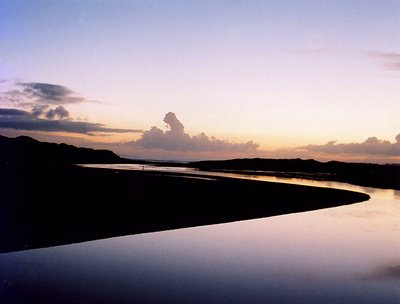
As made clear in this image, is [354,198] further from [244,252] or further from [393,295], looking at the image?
[393,295]

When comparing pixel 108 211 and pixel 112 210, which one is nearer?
pixel 108 211

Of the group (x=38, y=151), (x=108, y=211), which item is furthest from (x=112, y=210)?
(x=38, y=151)

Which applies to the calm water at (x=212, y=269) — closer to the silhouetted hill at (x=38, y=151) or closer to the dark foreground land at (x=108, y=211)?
the dark foreground land at (x=108, y=211)

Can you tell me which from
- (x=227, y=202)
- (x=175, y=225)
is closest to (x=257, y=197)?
(x=227, y=202)

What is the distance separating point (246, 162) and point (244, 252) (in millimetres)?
176038

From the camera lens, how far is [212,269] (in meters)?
13.3

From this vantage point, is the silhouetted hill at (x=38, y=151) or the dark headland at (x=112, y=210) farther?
the silhouetted hill at (x=38, y=151)

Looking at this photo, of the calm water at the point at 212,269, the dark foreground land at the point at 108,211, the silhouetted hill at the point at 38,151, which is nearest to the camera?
the calm water at the point at 212,269

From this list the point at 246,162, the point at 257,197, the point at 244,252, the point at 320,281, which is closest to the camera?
the point at 320,281

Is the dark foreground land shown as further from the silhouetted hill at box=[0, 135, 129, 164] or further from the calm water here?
the silhouetted hill at box=[0, 135, 129, 164]

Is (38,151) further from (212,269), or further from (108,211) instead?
(212,269)

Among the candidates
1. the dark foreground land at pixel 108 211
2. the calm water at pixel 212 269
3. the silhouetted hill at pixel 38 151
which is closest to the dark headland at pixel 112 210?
the dark foreground land at pixel 108 211

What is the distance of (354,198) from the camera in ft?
131

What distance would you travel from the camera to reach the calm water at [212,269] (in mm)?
10547
